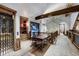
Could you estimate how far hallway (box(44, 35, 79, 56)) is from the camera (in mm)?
2068

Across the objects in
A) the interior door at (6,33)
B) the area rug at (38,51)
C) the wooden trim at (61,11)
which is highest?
the wooden trim at (61,11)

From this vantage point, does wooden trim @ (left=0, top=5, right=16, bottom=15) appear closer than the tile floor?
Yes

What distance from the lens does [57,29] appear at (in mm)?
2146

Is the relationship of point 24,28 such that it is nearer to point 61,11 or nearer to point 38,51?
point 38,51

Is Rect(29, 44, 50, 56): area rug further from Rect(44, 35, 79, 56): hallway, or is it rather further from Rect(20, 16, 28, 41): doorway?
Rect(20, 16, 28, 41): doorway

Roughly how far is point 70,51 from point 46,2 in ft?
3.51

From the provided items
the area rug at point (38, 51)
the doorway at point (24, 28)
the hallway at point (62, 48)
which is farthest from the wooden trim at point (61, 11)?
the area rug at point (38, 51)

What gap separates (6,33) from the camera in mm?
1999

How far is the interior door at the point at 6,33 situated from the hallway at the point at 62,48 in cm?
77

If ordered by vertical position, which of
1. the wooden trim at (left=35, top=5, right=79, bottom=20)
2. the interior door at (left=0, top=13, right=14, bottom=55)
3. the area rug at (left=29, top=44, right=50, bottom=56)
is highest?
the wooden trim at (left=35, top=5, right=79, bottom=20)

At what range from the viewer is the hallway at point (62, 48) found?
2.07 m

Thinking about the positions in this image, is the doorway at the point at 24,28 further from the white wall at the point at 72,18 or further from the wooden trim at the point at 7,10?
the white wall at the point at 72,18

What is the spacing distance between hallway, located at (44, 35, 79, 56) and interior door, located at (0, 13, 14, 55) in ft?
2.52

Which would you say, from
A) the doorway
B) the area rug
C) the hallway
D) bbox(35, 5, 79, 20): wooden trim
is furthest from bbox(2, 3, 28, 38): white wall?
the hallway
